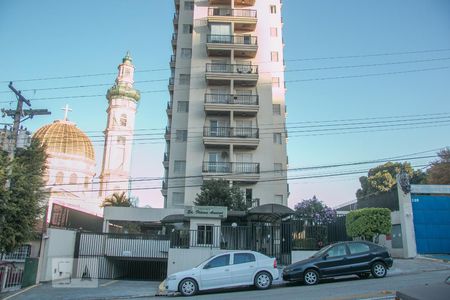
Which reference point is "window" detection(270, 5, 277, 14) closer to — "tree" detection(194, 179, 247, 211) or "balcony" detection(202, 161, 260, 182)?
"balcony" detection(202, 161, 260, 182)

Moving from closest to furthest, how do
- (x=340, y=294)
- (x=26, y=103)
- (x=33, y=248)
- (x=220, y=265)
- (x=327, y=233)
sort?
(x=340, y=294) < (x=220, y=265) < (x=26, y=103) < (x=327, y=233) < (x=33, y=248)

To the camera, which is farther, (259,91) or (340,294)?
(259,91)

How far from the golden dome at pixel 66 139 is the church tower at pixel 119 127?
533cm

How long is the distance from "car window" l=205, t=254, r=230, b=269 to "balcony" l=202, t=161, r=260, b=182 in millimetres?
20938

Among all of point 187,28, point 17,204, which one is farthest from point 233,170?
point 17,204

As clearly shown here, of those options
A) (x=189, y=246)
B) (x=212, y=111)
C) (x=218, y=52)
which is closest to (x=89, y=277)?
(x=189, y=246)

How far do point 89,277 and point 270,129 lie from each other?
23.4 meters

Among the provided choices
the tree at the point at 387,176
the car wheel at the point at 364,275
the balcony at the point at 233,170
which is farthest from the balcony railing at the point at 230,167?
the tree at the point at 387,176

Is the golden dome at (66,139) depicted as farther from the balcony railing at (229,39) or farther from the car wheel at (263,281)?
the car wheel at (263,281)

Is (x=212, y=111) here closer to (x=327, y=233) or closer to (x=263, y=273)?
(x=327, y=233)

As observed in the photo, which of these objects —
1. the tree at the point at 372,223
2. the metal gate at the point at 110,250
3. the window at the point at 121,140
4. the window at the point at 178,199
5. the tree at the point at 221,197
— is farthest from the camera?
the window at the point at 121,140

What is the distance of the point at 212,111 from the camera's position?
126 feet

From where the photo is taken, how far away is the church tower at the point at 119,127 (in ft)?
240

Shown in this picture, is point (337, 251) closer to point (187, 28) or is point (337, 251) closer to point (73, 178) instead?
point (187, 28)
